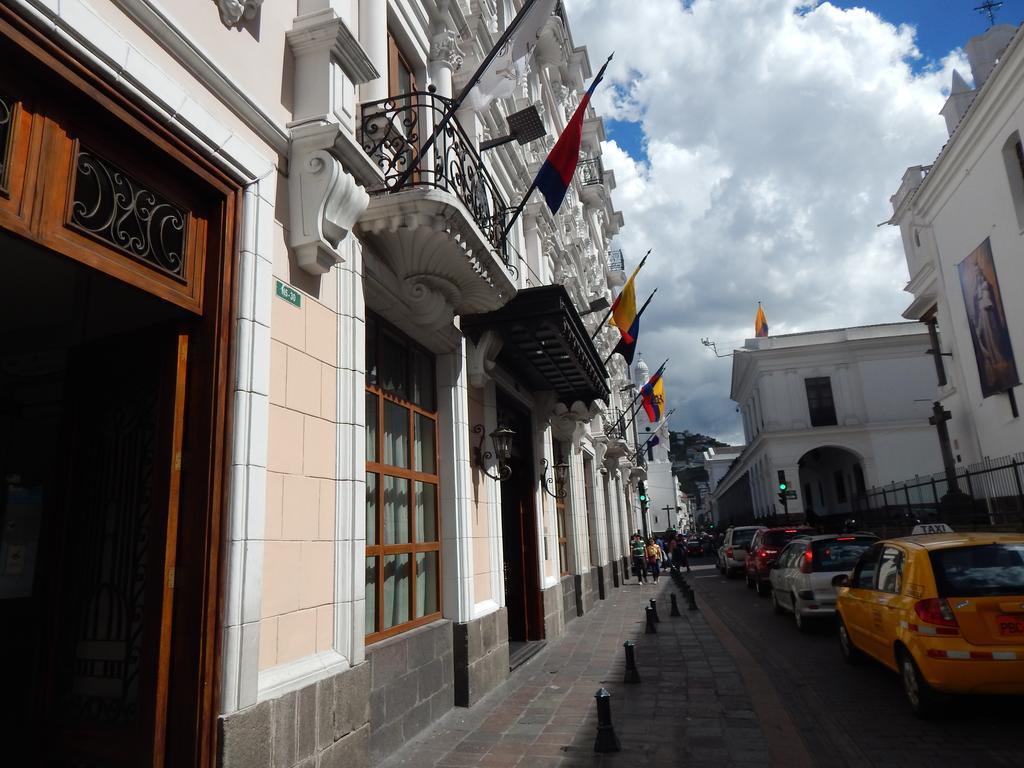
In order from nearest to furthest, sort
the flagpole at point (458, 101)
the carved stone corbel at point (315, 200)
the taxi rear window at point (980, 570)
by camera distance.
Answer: the carved stone corbel at point (315, 200) → the taxi rear window at point (980, 570) → the flagpole at point (458, 101)

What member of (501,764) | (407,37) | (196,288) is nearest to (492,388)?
(407,37)

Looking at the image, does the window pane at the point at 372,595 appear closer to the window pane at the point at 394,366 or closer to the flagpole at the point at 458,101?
the window pane at the point at 394,366

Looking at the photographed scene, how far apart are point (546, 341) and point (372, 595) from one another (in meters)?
4.98

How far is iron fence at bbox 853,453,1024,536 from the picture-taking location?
15.2 m

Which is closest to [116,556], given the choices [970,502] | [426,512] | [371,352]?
[371,352]

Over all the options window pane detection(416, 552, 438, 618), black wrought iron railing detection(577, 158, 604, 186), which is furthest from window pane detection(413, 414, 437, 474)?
black wrought iron railing detection(577, 158, 604, 186)

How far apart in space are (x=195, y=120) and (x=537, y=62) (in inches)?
573

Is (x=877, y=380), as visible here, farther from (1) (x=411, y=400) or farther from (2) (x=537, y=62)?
(1) (x=411, y=400)

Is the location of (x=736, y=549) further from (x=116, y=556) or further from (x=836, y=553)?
(x=116, y=556)

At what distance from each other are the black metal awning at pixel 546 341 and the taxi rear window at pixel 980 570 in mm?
5053

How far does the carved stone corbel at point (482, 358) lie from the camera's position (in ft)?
28.3

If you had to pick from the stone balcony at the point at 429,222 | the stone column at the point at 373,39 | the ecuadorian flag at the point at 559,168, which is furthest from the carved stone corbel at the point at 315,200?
the ecuadorian flag at the point at 559,168

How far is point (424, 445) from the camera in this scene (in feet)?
24.9

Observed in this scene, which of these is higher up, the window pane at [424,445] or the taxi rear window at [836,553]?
the window pane at [424,445]
